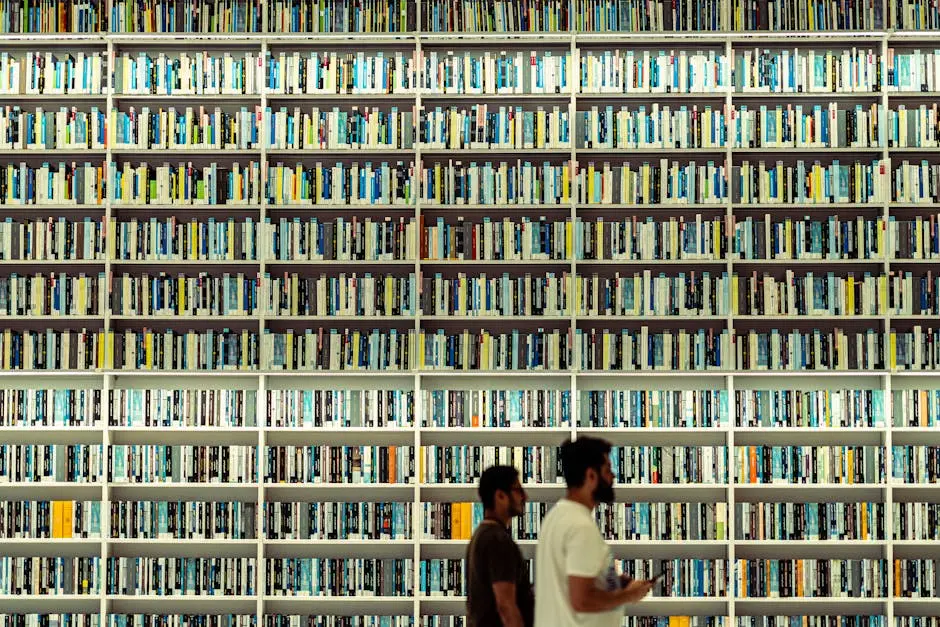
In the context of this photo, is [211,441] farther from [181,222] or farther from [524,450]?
[524,450]

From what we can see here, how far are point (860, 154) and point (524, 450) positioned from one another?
7.81ft

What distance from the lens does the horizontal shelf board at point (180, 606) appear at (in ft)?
20.4

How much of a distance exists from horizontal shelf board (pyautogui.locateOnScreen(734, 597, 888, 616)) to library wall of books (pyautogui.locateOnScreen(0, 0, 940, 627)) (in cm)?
4

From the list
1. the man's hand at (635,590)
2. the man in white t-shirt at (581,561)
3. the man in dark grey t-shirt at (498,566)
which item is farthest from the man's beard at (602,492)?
the man in dark grey t-shirt at (498,566)

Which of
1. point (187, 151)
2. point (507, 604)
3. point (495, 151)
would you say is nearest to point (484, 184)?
point (495, 151)

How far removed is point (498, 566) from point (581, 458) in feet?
1.80

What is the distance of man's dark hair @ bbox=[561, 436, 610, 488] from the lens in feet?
11.3

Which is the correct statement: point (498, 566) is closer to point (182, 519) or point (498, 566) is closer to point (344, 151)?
point (182, 519)

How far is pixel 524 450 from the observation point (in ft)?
20.0

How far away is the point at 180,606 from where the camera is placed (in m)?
6.30

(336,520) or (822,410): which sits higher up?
(822,410)

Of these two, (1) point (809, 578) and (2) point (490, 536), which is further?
(1) point (809, 578)

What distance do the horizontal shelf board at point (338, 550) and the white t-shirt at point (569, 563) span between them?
9.36 feet

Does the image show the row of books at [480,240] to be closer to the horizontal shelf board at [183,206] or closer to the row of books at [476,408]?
the horizontal shelf board at [183,206]
